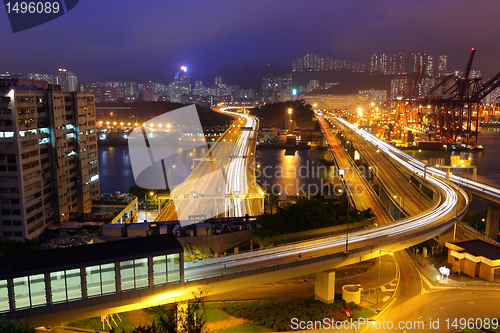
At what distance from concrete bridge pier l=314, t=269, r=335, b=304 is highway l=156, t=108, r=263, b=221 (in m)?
3.17

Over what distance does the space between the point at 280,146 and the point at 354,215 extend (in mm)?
15380

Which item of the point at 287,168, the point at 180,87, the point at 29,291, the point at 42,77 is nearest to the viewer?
the point at 29,291

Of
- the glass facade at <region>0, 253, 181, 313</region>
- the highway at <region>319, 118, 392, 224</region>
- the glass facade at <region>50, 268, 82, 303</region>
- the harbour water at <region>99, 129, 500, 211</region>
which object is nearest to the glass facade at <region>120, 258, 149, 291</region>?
the glass facade at <region>0, 253, 181, 313</region>

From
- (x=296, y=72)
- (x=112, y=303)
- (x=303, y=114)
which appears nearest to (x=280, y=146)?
(x=303, y=114)

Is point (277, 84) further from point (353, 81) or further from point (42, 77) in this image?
point (42, 77)

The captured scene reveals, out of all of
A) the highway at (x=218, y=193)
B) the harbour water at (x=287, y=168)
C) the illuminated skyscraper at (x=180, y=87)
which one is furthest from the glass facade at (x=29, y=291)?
the illuminated skyscraper at (x=180, y=87)

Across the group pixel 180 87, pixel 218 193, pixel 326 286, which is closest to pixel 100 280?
pixel 326 286

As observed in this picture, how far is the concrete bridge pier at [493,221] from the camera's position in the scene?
6207mm

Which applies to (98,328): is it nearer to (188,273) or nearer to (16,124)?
(188,273)

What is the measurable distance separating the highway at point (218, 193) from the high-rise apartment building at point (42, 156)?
191 centimetres

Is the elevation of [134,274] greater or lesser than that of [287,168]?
greater

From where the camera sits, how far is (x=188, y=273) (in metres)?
3.02

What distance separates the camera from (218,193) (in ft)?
26.7

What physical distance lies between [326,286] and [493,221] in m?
4.27
